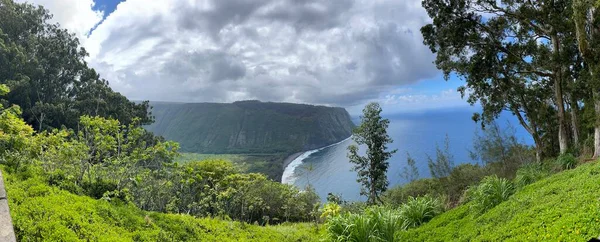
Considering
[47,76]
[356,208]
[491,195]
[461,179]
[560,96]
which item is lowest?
[356,208]

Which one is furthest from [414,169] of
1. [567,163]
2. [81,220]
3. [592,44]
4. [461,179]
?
[81,220]

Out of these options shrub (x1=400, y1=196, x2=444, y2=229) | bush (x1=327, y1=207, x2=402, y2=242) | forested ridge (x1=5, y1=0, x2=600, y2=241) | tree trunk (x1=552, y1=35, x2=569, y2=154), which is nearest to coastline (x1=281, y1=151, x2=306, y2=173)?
forested ridge (x1=5, y1=0, x2=600, y2=241)

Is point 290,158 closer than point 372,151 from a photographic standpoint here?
No

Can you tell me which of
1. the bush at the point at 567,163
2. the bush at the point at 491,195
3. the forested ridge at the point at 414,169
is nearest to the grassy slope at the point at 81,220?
the forested ridge at the point at 414,169

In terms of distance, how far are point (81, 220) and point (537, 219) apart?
738cm

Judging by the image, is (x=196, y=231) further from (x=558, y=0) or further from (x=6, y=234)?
(x=558, y=0)

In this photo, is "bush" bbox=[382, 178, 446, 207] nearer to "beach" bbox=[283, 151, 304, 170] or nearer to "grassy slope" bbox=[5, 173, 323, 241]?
"grassy slope" bbox=[5, 173, 323, 241]

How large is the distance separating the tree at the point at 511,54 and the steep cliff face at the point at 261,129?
112 m

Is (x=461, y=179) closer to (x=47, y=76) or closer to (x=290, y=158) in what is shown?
(x=47, y=76)

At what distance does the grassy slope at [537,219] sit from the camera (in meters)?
3.85

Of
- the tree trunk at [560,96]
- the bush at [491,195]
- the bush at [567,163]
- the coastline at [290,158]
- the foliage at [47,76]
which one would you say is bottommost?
the coastline at [290,158]

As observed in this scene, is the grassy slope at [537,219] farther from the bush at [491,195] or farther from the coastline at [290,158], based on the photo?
the coastline at [290,158]

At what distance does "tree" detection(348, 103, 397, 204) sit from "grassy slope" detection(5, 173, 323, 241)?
546 inches

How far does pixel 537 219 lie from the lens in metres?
4.77
